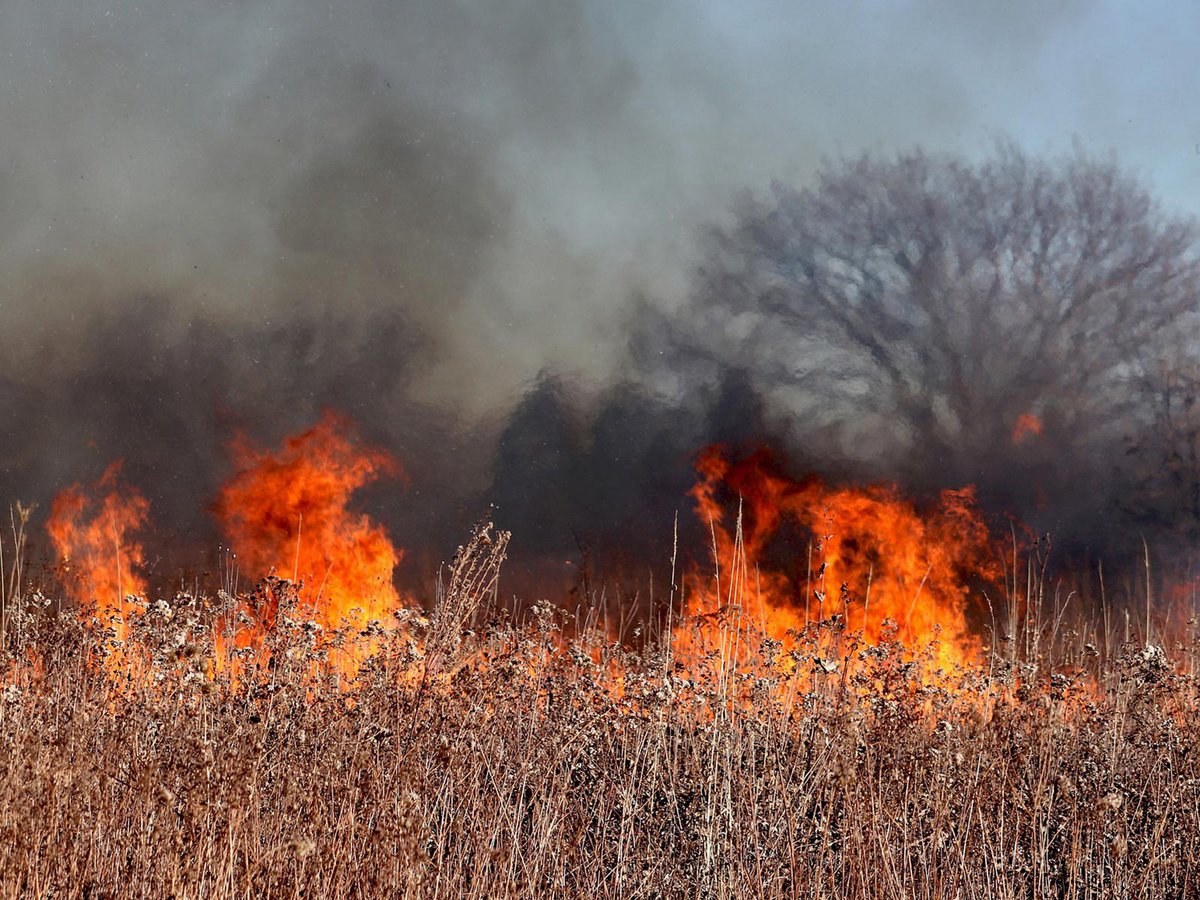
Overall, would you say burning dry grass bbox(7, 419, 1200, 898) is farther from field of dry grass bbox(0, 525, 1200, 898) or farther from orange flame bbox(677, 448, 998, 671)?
orange flame bbox(677, 448, 998, 671)

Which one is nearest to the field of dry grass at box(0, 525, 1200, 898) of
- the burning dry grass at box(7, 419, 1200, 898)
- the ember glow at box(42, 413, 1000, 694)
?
the burning dry grass at box(7, 419, 1200, 898)

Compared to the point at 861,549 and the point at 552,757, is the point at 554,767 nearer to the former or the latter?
the point at 552,757

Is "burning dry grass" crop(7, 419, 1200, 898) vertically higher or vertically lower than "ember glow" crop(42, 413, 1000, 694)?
lower

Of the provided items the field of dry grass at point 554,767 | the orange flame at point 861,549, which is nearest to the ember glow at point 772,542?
the orange flame at point 861,549

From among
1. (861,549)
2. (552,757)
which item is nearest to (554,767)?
(552,757)

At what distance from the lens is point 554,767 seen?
501cm

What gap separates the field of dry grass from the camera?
10.3ft

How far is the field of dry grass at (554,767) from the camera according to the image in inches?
124

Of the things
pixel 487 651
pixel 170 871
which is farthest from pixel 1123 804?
pixel 170 871

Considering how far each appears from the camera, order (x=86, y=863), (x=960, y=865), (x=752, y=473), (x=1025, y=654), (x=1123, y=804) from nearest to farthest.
Answer: 1. (x=86, y=863)
2. (x=960, y=865)
3. (x=1123, y=804)
4. (x=1025, y=654)
5. (x=752, y=473)

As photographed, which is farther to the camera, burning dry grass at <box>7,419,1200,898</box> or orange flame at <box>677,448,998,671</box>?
orange flame at <box>677,448,998,671</box>

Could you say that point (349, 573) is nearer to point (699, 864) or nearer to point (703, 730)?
point (703, 730)

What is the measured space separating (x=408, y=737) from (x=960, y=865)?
113 inches

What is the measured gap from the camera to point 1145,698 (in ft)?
20.2
